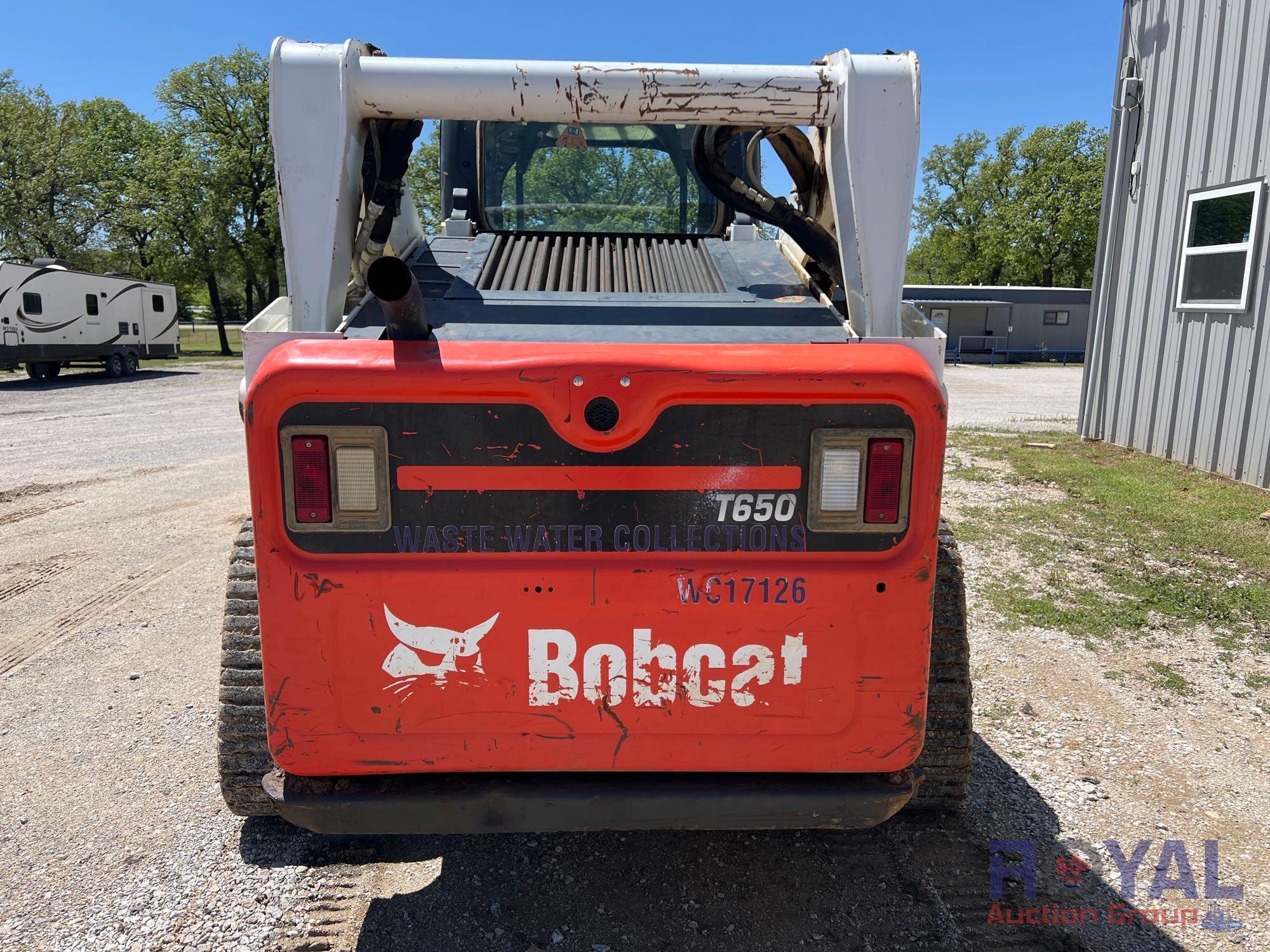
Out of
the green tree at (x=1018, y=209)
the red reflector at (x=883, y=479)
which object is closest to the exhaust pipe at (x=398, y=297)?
the red reflector at (x=883, y=479)

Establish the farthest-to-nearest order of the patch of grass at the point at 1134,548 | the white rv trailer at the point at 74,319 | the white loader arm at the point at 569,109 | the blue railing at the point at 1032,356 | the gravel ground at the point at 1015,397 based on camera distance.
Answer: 1. the blue railing at the point at 1032,356
2. the white rv trailer at the point at 74,319
3. the gravel ground at the point at 1015,397
4. the patch of grass at the point at 1134,548
5. the white loader arm at the point at 569,109

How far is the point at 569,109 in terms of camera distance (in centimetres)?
233

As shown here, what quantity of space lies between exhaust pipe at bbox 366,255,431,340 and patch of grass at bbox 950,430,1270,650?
412cm

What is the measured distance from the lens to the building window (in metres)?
8.25

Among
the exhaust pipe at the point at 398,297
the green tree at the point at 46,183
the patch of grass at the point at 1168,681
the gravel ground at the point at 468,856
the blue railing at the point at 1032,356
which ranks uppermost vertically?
the green tree at the point at 46,183

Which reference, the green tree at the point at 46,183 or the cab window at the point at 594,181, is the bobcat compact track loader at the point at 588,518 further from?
the green tree at the point at 46,183

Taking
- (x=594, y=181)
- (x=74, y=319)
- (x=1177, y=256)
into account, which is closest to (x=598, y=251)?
(x=594, y=181)

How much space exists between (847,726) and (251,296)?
158 ft

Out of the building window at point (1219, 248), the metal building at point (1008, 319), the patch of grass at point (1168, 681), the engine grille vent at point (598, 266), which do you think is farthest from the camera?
the metal building at point (1008, 319)

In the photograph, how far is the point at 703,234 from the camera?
4.11 m

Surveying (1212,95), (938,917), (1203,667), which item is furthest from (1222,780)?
(1212,95)

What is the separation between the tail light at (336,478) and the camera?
1907 millimetres

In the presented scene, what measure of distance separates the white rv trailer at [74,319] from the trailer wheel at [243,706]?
2157cm

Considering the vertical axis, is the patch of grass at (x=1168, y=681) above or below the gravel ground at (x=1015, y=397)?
below
